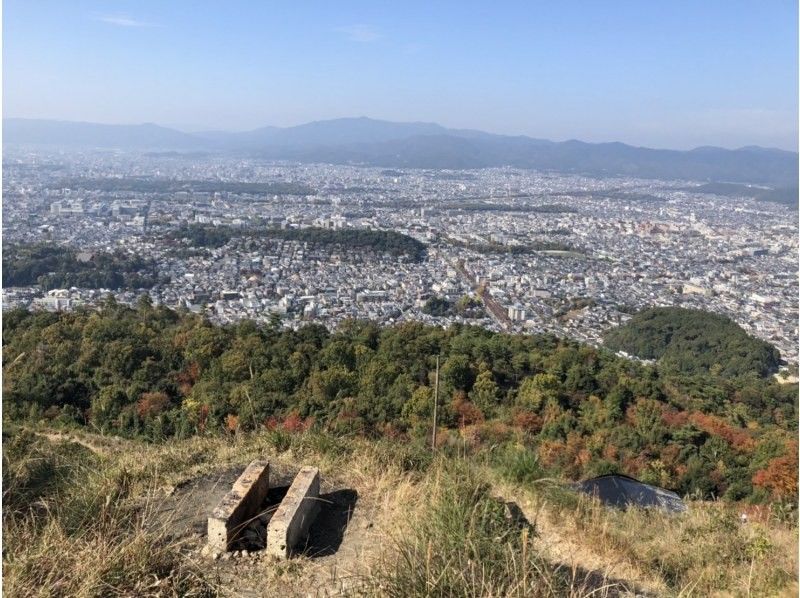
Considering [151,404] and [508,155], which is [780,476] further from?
[508,155]

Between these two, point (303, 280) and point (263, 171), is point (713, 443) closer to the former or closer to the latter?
point (303, 280)

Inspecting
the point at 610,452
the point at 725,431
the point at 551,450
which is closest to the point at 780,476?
the point at 725,431

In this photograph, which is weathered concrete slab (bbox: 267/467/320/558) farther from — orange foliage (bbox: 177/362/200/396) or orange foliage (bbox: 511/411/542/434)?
orange foliage (bbox: 177/362/200/396)

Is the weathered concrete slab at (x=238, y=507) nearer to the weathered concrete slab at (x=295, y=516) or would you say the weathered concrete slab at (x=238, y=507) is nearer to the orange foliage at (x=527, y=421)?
the weathered concrete slab at (x=295, y=516)

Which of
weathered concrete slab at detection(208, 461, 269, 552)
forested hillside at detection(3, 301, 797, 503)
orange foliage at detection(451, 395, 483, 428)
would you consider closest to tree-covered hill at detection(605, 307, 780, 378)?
forested hillside at detection(3, 301, 797, 503)

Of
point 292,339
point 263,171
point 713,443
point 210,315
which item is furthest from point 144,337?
point 263,171

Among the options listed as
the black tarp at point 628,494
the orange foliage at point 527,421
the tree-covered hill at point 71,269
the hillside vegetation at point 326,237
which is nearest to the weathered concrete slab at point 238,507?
the black tarp at point 628,494

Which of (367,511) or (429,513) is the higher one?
(429,513)
